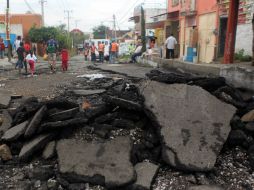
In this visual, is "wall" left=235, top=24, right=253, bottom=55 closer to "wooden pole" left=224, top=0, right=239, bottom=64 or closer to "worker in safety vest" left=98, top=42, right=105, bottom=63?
"wooden pole" left=224, top=0, right=239, bottom=64

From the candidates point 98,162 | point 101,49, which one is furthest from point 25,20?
point 98,162

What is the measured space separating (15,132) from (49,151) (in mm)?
785

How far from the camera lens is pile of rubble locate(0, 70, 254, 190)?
487cm

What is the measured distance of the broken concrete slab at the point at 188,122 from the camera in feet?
16.4

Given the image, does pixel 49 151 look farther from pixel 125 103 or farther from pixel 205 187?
pixel 205 187

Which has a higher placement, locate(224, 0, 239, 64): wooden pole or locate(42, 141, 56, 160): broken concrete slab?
locate(224, 0, 239, 64): wooden pole

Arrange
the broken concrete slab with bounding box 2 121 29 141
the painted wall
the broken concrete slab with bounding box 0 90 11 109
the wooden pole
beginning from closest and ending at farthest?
the broken concrete slab with bounding box 2 121 29 141 → the broken concrete slab with bounding box 0 90 11 109 → the wooden pole → the painted wall

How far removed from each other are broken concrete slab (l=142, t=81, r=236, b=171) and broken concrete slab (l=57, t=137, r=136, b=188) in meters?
0.62

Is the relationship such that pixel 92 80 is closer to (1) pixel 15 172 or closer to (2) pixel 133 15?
(1) pixel 15 172

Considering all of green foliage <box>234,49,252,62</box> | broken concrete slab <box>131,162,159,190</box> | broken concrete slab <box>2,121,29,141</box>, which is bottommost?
broken concrete slab <box>131,162,159,190</box>

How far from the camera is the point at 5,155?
560cm

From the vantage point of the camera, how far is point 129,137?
5668 millimetres

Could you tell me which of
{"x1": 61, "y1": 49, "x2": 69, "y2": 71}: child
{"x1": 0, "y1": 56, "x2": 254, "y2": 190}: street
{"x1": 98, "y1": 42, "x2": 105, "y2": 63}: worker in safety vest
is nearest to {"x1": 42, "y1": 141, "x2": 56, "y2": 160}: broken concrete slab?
{"x1": 0, "y1": 56, "x2": 254, "y2": 190}: street

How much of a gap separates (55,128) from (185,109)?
7.03 feet
